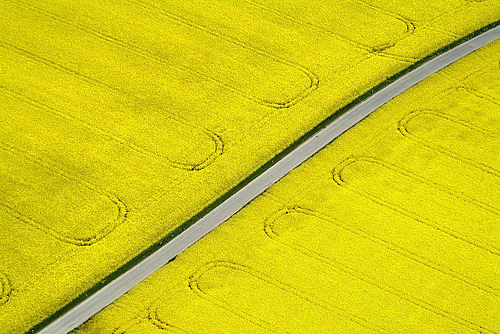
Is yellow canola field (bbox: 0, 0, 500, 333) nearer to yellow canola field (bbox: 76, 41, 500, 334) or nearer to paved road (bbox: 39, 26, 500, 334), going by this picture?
paved road (bbox: 39, 26, 500, 334)

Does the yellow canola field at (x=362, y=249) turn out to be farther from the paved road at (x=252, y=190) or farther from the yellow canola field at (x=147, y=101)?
the yellow canola field at (x=147, y=101)

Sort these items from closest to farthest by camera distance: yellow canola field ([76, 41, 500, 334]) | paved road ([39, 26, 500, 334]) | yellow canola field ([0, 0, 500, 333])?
yellow canola field ([76, 41, 500, 334]) < paved road ([39, 26, 500, 334]) < yellow canola field ([0, 0, 500, 333])

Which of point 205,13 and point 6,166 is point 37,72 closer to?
point 6,166

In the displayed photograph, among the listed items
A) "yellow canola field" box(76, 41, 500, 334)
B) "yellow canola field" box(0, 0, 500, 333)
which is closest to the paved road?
"yellow canola field" box(76, 41, 500, 334)

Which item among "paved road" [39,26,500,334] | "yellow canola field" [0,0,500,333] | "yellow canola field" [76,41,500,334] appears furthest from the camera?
"yellow canola field" [0,0,500,333]

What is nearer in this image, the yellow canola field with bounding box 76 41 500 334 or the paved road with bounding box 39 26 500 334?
the yellow canola field with bounding box 76 41 500 334

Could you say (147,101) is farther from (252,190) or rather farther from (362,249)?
(362,249)

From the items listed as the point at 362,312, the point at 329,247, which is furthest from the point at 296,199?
the point at 362,312

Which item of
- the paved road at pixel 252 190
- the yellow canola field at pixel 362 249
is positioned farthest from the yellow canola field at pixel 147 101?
the yellow canola field at pixel 362 249
